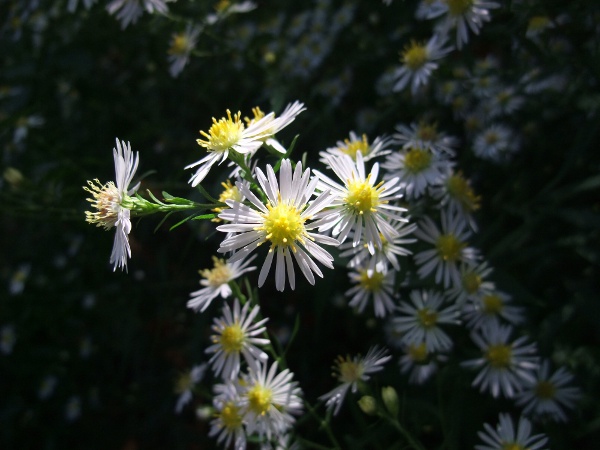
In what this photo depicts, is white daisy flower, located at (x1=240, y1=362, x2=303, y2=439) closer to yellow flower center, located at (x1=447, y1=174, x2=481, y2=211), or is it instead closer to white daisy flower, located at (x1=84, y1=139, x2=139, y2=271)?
white daisy flower, located at (x1=84, y1=139, x2=139, y2=271)

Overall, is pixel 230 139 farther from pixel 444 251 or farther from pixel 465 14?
pixel 465 14

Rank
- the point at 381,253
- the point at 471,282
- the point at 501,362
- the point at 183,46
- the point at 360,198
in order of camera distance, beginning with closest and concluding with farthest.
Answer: the point at 360,198 < the point at 381,253 < the point at 471,282 < the point at 501,362 < the point at 183,46

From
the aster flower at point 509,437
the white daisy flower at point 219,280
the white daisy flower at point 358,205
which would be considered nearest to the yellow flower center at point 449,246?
the white daisy flower at point 358,205

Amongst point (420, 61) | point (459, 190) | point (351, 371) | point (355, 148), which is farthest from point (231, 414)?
point (420, 61)

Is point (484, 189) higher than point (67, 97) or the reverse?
the reverse

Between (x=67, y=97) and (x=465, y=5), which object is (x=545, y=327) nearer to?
(x=465, y=5)

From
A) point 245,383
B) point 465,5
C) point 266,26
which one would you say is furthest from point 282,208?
point 266,26

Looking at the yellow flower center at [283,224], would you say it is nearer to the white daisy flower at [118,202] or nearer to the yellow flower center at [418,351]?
the white daisy flower at [118,202]
